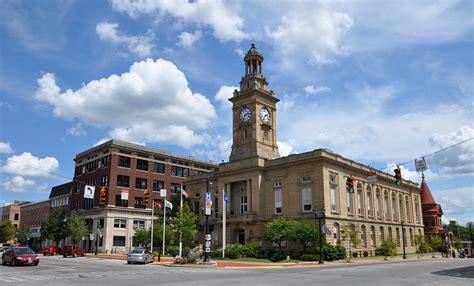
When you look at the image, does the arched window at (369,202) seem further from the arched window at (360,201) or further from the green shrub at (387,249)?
the green shrub at (387,249)

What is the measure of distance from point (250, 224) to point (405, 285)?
37.9 meters

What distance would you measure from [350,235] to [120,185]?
148 feet

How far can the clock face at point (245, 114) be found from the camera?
208ft

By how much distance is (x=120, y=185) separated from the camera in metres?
78.4

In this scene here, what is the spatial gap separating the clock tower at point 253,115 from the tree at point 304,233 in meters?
14.8

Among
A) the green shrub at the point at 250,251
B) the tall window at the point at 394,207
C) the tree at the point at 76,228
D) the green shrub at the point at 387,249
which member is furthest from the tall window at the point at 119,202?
the tall window at the point at 394,207

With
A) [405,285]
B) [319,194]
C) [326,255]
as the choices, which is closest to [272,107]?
[319,194]

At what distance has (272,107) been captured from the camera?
65438 millimetres

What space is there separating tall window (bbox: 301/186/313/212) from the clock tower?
9.31 meters

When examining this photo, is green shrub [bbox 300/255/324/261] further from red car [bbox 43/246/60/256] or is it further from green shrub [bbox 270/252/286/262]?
red car [bbox 43/246/60/256]

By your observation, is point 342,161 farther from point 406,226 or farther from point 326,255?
point 406,226

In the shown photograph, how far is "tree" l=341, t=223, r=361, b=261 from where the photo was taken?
164 feet

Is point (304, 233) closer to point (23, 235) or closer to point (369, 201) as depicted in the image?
point (369, 201)

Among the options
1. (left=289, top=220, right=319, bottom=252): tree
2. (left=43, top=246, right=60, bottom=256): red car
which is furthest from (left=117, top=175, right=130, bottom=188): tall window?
(left=289, top=220, right=319, bottom=252): tree
